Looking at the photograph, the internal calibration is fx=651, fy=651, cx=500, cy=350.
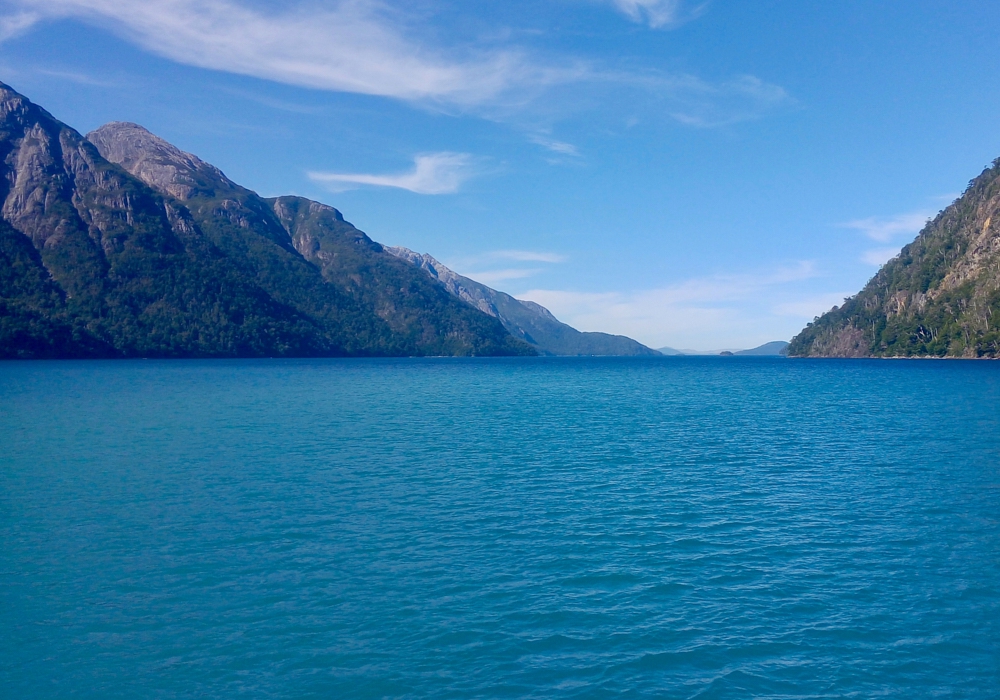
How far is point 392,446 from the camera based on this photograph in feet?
159

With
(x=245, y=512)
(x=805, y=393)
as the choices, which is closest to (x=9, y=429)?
(x=245, y=512)

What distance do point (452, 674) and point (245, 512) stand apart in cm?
1763

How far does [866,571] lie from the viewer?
22109 millimetres

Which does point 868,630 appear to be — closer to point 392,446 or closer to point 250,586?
point 250,586

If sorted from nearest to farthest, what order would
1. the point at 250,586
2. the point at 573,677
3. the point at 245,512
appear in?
the point at 573,677 < the point at 250,586 < the point at 245,512

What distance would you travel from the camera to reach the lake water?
15555 mm

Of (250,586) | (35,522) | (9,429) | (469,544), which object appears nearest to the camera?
(250,586)

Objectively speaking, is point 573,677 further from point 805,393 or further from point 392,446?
point 805,393

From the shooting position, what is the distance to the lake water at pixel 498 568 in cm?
1555

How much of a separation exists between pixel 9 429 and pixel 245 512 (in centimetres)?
3953

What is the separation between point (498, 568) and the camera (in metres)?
22.2

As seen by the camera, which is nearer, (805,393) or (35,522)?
(35,522)

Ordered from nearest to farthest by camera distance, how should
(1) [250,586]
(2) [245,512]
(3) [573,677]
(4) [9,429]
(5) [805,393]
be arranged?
1. (3) [573,677]
2. (1) [250,586]
3. (2) [245,512]
4. (4) [9,429]
5. (5) [805,393]

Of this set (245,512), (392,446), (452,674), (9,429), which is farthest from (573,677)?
(9,429)
